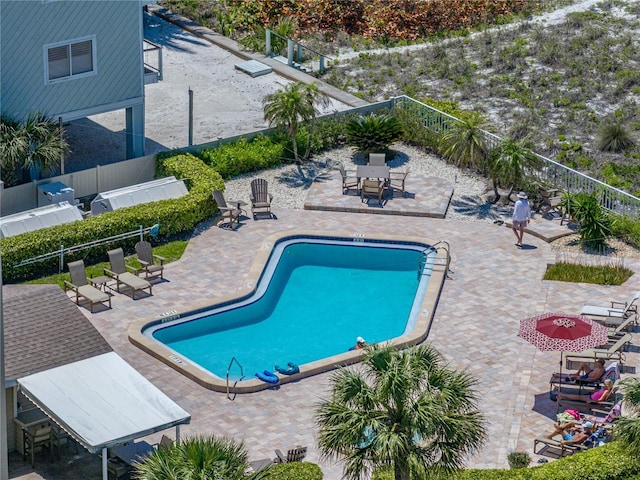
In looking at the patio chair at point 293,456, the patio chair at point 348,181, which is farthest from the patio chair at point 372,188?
the patio chair at point 293,456

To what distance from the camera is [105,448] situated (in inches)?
989

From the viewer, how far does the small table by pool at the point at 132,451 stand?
26.1 metres

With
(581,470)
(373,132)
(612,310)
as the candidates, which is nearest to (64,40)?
(373,132)

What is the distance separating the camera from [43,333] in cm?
2784

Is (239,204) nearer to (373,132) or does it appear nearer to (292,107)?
(292,107)

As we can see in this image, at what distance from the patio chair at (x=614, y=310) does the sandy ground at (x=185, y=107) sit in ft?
48.2

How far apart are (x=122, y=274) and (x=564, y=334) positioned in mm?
11879

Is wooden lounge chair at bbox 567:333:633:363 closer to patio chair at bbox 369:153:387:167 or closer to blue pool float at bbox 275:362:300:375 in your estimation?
blue pool float at bbox 275:362:300:375

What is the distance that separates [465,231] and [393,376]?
16.8 metres

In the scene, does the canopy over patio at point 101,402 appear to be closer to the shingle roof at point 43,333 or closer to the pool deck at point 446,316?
the shingle roof at point 43,333

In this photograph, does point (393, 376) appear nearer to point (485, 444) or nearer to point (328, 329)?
point (485, 444)

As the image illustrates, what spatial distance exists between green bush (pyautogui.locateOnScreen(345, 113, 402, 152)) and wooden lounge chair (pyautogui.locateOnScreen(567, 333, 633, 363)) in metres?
13.3

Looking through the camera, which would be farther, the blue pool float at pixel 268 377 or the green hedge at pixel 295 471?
the blue pool float at pixel 268 377

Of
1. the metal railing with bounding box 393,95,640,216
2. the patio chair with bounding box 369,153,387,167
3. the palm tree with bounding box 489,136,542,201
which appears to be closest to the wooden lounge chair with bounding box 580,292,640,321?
the metal railing with bounding box 393,95,640,216
